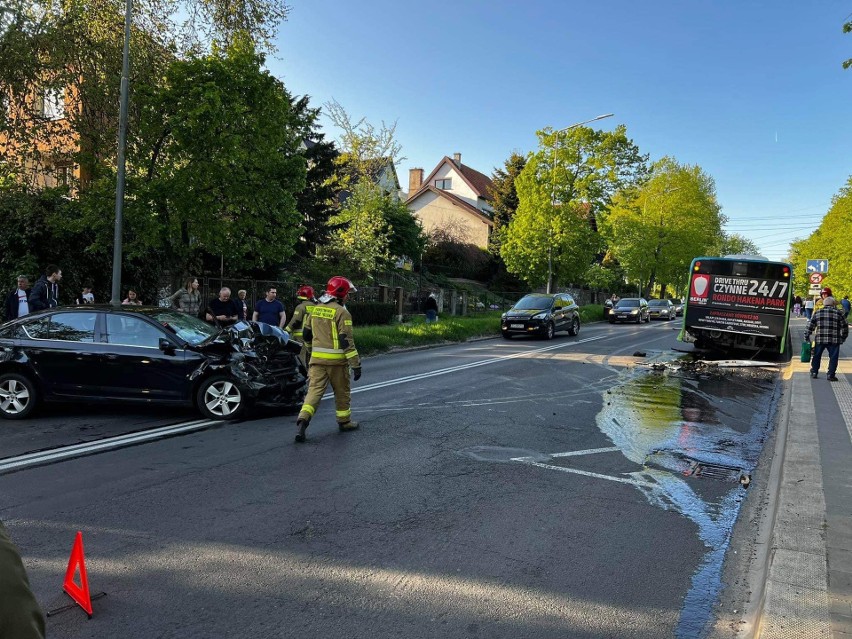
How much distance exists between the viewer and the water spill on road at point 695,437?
13.8 ft

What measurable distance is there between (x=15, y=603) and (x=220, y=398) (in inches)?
270

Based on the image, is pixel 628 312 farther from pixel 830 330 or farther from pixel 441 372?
pixel 441 372

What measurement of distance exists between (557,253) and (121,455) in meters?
28.9

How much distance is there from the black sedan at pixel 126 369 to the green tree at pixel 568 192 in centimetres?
2635

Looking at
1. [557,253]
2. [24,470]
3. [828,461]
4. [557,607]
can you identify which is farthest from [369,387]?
[557,253]

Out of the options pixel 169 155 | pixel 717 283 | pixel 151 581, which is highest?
pixel 169 155

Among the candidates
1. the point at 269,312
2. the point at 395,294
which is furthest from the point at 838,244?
the point at 269,312

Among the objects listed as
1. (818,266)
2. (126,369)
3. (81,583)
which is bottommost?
(81,583)

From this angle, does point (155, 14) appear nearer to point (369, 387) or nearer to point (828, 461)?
point (369, 387)

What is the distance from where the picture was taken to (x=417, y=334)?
19641 millimetres

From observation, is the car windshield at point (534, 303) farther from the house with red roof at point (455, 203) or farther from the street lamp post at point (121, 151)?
the house with red roof at point (455, 203)

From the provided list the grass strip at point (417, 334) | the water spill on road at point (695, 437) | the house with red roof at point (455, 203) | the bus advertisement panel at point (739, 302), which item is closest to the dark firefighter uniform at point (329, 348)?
the water spill on road at point (695, 437)

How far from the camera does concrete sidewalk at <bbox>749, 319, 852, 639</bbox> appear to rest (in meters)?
3.15

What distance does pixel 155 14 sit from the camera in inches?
608
